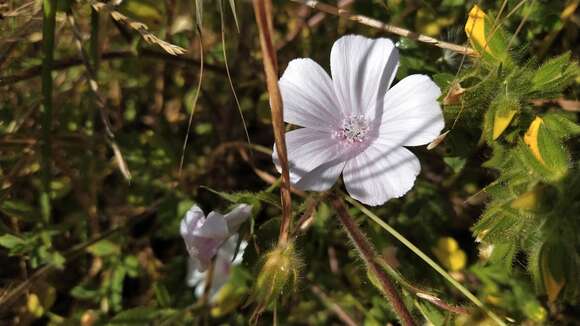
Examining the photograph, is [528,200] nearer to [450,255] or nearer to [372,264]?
[372,264]

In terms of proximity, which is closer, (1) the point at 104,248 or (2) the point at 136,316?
(2) the point at 136,316

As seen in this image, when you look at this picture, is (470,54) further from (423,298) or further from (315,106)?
(423,298)

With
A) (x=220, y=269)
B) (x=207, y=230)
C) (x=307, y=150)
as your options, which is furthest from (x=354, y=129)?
(x=220, y=269)

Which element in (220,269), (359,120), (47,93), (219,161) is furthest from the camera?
(219,161)

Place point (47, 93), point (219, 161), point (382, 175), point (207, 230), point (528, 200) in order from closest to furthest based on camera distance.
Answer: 1. point (528, 200)
2. point (382, 175)
3. point (207, 230)
4. point (47, 93)
5. point (219, 161)

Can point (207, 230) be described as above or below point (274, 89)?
below

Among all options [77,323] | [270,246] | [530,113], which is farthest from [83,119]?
[530,113]

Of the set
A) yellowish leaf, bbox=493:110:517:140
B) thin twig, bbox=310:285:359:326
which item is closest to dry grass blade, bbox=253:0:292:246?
yellowish leaf, bbox=493:110:517:140
